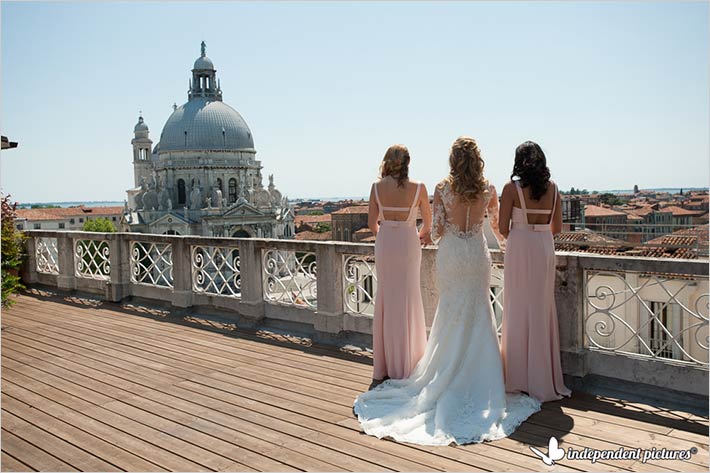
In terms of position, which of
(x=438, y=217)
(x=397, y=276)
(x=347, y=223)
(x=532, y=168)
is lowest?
(x=347, y=223)

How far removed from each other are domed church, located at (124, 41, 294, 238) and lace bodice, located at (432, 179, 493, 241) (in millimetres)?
80176

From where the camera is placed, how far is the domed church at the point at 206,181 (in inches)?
3359

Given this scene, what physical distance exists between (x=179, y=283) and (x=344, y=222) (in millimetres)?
77317

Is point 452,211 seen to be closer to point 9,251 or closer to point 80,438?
point 80,438

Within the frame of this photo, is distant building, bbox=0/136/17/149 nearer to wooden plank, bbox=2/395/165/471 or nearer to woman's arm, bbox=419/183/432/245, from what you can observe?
wooden plank, bbox=2/395/165/471

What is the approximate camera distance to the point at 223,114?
91.7 m

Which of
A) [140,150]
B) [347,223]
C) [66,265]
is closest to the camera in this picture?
[66,265]

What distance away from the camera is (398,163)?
5.62 m

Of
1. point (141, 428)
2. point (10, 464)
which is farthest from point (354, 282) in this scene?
point (10, 464)

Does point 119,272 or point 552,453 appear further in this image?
point 119,272

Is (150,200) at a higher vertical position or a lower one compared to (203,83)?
lower

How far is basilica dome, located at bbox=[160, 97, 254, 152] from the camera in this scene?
88875mm

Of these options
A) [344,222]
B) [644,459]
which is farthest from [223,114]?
[644,459]

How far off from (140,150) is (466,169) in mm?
113525
